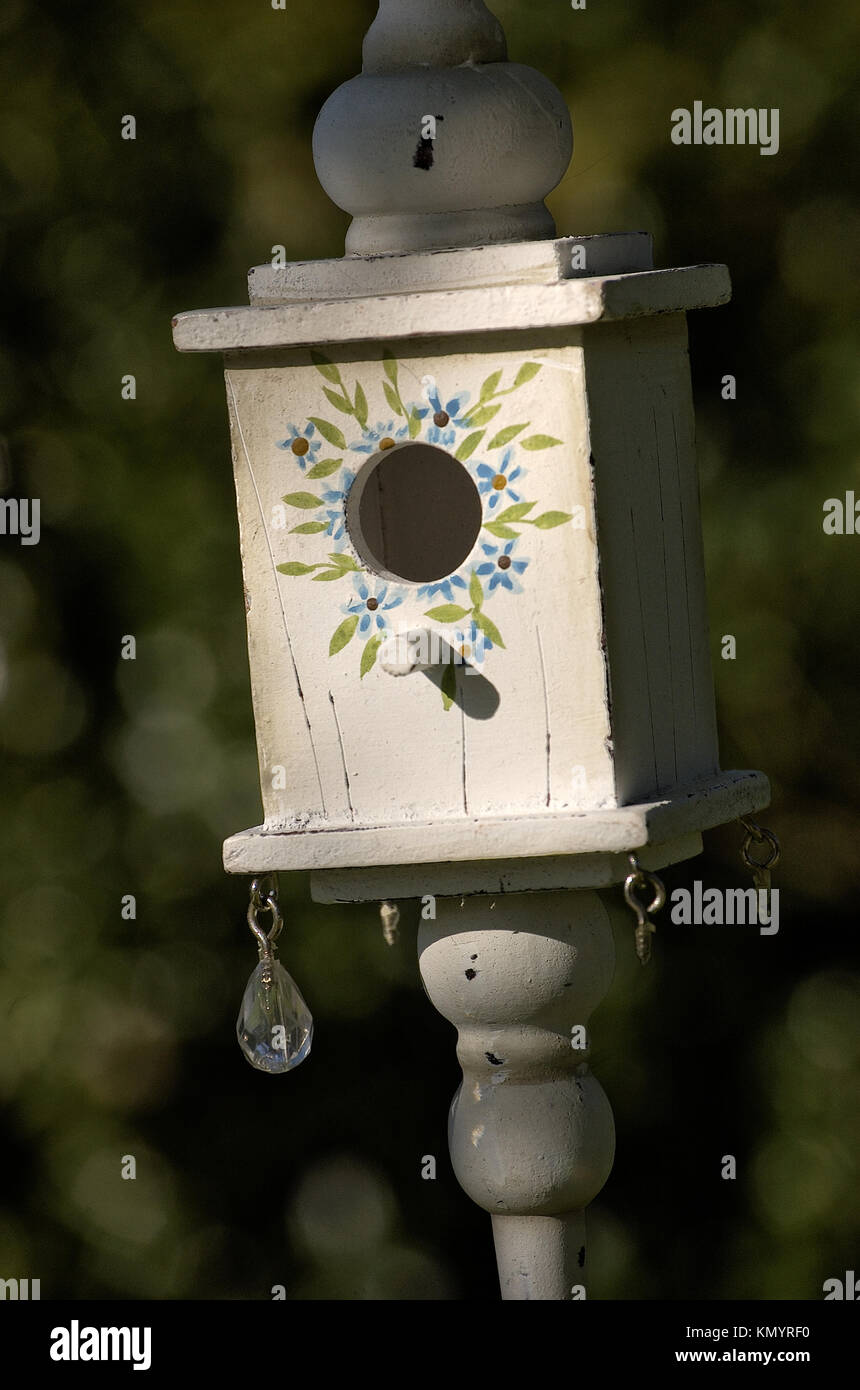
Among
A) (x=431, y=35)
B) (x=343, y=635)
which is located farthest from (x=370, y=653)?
(x=431, y=35)

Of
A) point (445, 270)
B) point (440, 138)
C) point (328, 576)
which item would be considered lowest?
point (328, 576)

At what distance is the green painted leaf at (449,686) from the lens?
5.47 feet

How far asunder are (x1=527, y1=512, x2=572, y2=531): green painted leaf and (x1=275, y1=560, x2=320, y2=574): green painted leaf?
18 cm

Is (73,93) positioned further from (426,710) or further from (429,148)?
(426,710)

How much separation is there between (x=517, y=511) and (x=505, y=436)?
6cm

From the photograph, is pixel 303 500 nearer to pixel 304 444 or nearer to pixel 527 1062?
pixel 304 444

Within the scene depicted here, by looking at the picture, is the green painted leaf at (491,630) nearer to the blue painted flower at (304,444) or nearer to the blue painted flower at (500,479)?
the blue painted flower at (500,479)

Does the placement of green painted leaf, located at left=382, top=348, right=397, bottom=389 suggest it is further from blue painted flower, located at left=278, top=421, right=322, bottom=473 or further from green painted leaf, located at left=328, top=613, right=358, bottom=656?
green painted leaf, located at left=328, top=613, right=358, bottom=656

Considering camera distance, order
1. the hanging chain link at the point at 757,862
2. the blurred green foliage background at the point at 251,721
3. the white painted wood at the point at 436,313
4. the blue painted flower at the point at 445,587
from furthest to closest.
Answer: the blurred green foliage background at the point at 251,721 → the hanging chain link at the point at 757,862 → the blue painted flower at the point at 445,587 → the white painted wood at the point at 436,313

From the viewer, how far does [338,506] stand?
1688 millimetres

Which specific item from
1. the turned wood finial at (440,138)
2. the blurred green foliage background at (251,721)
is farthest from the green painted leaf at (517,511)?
the blurred green foliage background at (251,721)

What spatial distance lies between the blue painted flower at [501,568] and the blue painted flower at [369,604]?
0.26 feet

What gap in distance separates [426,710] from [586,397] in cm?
27

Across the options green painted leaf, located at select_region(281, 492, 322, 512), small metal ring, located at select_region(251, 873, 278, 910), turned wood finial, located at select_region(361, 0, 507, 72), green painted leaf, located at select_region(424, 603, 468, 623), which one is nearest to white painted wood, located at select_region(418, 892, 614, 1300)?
small metal ring, located at select_region(251, 873, 278, 910)
